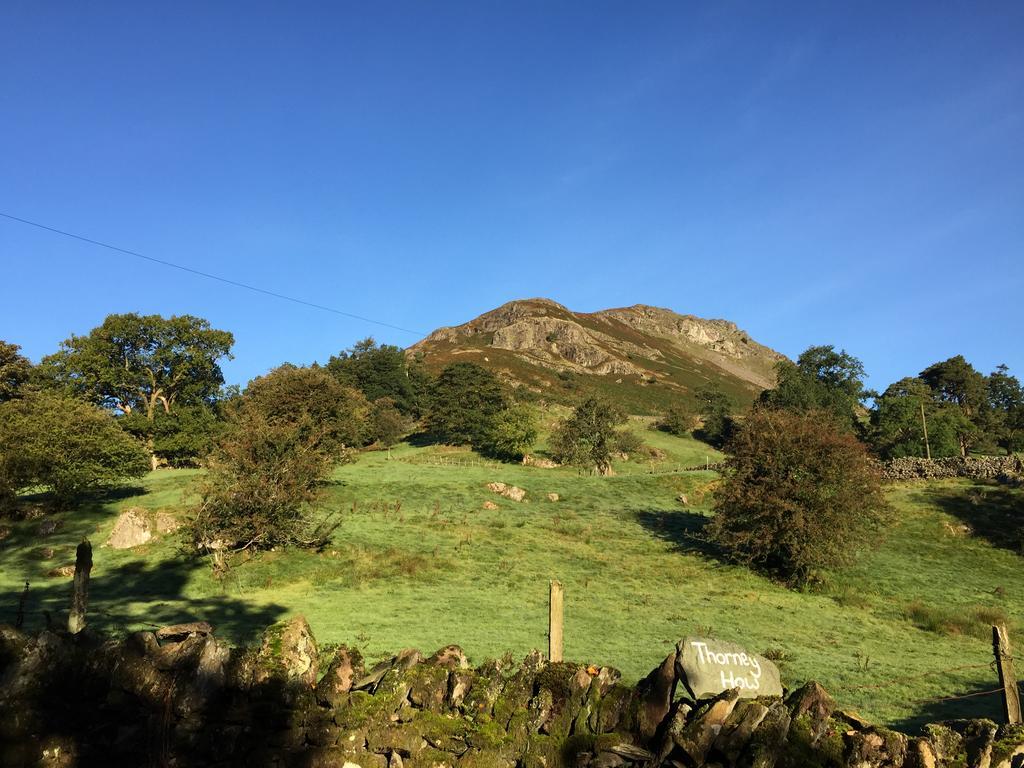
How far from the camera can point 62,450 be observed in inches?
1476

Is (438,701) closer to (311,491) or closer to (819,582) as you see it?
(311,491)

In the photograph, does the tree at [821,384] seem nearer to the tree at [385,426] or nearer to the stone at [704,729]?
the tree at [385,426]

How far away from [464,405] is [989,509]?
55.2 meters

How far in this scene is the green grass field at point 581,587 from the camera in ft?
58.9

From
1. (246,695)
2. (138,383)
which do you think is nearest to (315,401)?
(138,383)

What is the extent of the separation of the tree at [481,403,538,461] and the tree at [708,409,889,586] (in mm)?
35132

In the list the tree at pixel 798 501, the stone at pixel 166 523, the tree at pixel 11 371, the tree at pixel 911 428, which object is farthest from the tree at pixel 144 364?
the tree at pixel 911 428

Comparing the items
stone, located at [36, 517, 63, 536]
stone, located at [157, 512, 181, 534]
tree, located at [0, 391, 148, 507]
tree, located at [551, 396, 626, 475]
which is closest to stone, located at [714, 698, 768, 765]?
stone, located at [157, 512, 181, 534]

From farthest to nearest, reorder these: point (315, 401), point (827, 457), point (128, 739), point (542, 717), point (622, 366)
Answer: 1. point (622, 366)
2. point (315, 401)
3. point (827, 457)
4. point (542, 717)
5. point (128, 739)

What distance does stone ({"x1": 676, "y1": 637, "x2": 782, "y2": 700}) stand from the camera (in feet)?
24.1

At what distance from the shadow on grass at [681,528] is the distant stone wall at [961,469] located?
17019mm

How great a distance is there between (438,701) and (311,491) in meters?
27.1

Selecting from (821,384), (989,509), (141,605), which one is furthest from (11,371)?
(821,384)

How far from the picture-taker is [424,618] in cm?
2108
